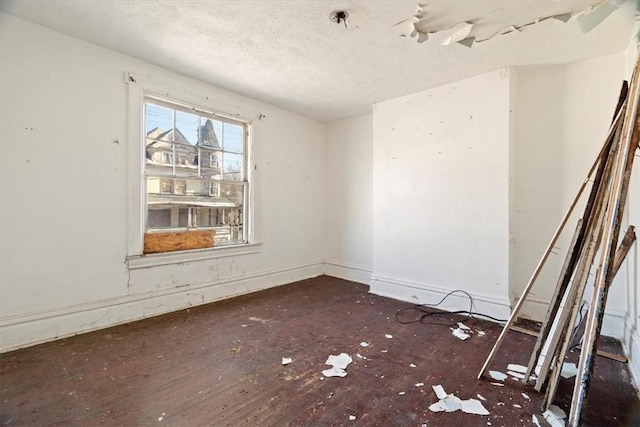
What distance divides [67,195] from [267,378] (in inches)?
87.2

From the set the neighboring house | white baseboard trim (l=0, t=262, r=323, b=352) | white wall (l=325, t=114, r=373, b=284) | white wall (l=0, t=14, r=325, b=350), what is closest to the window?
the neighboring house

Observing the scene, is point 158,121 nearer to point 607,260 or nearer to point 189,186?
point 189,186

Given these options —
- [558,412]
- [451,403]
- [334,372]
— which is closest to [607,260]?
[558,412]

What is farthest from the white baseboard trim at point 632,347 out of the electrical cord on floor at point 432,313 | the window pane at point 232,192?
the window pane at point 232,192

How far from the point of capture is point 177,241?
3133 mm

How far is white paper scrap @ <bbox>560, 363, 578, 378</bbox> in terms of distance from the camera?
1896mm

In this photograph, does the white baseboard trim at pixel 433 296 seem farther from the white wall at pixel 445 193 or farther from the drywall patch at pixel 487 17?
the drywall patch at pixel 487 17

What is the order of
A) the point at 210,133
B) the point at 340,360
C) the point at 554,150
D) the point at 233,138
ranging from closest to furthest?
1. the point at 340,360
2. the point at 554,150
3. the point at 210,133
4. the point at 233,138

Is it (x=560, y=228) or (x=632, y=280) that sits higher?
(x=560, y=228)

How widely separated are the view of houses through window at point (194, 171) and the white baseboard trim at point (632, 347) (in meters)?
3.66

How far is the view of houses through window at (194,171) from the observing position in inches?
118

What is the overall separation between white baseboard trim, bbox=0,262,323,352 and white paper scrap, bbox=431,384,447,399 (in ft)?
8.33

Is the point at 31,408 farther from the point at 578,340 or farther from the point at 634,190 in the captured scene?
the point at 634,190

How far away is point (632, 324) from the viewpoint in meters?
2.10
